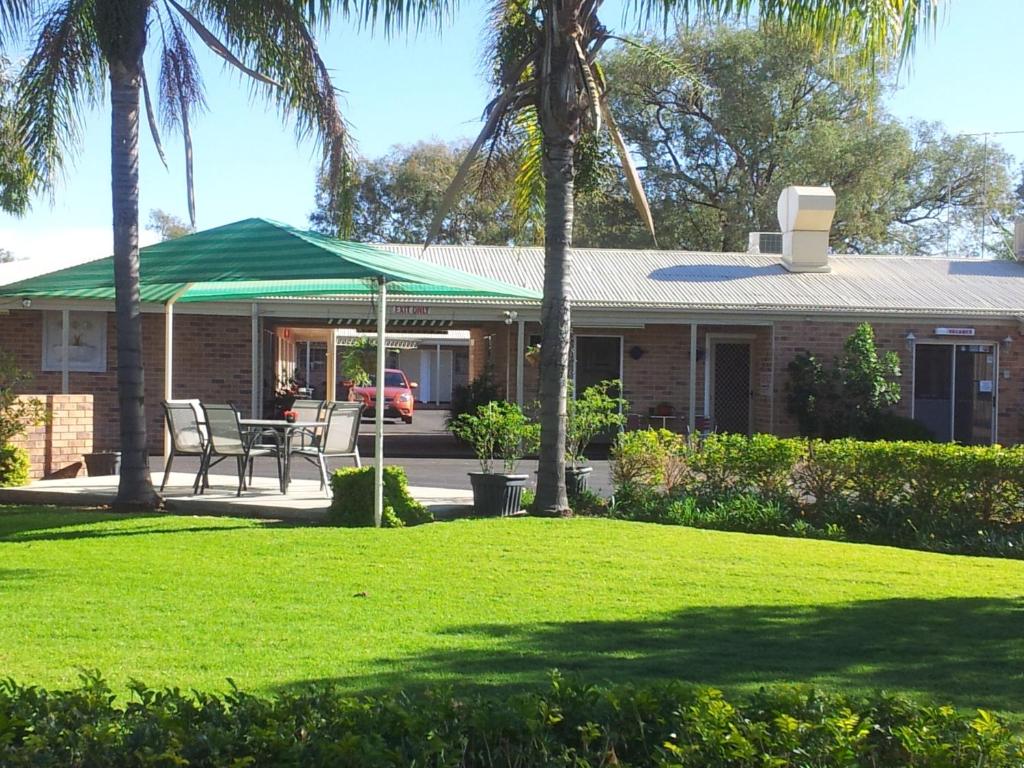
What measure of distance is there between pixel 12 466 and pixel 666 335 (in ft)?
42.9

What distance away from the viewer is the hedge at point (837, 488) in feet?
34.3

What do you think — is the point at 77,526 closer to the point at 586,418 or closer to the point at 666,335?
the point at 586,418

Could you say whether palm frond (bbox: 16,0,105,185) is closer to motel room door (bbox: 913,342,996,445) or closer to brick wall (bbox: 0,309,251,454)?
brick wall (bbox: 0,309,251,454)

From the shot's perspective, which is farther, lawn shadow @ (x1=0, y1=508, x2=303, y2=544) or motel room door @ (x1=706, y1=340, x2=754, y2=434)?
motel room door @ (x1=706, y1=340, x2=754, y2=434)

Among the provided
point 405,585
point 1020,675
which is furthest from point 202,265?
point 1020,675

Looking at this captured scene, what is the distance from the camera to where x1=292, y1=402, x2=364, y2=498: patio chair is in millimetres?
11750

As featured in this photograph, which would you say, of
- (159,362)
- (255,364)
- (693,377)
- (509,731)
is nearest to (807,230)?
(693,377)

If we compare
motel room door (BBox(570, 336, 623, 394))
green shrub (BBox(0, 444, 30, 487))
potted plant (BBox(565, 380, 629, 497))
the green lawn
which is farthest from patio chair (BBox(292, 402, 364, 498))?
motel room door (BBox(570, 336, 623, 394))

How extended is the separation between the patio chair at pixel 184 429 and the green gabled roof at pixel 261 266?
122cm

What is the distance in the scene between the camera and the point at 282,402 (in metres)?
21.5

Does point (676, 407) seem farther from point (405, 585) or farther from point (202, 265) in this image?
point (405, 585)

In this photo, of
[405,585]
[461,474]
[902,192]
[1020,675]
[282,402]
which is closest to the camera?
[1020,675]

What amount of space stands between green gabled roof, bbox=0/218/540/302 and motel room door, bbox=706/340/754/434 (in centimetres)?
1058

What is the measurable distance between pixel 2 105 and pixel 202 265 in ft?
26.3
